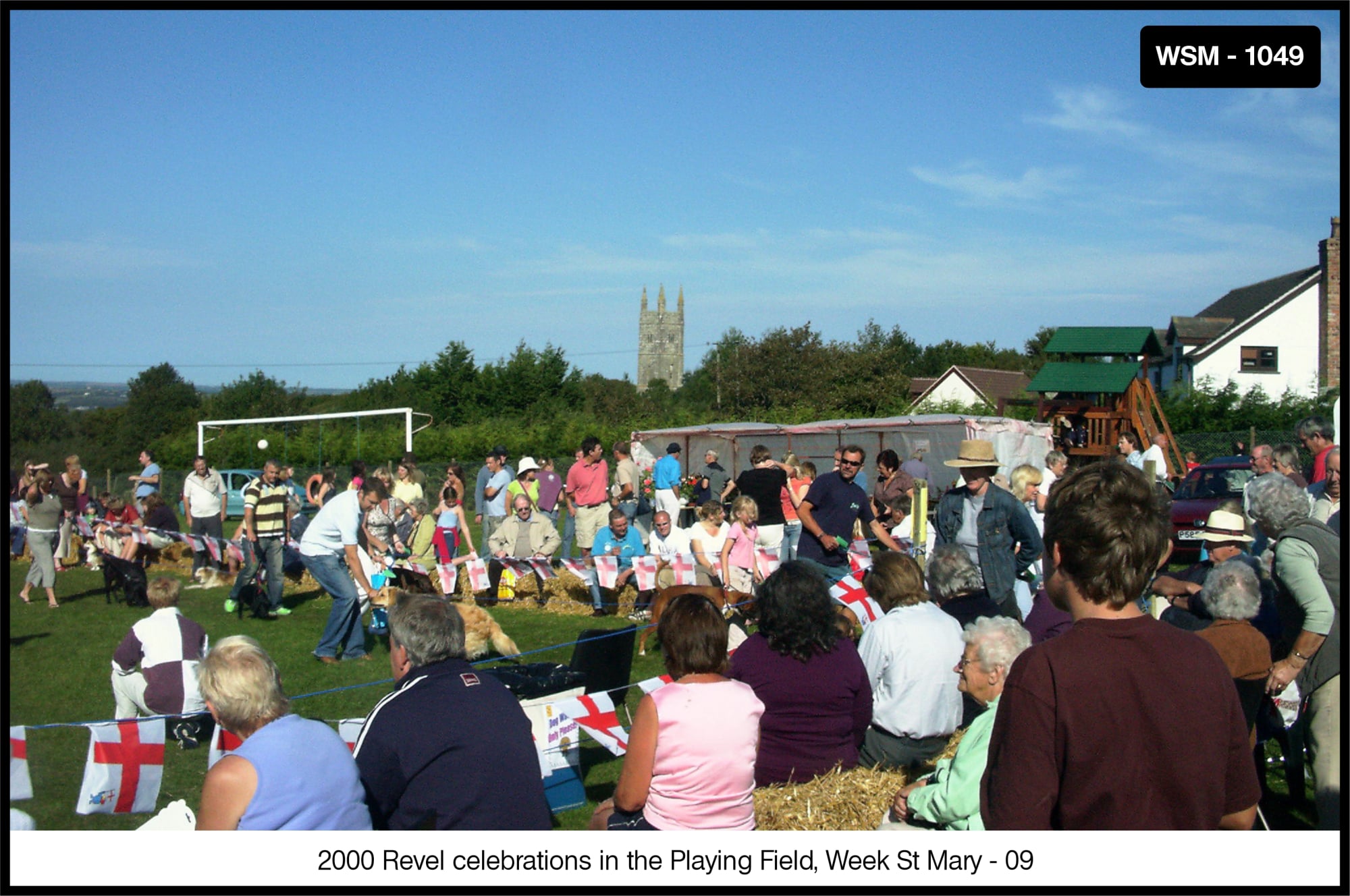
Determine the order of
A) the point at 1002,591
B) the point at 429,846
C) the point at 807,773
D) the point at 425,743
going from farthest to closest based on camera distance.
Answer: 1. the point at 1002,591
2. the point at 807,773
3. the point at 425,743
4. the point at 429,846

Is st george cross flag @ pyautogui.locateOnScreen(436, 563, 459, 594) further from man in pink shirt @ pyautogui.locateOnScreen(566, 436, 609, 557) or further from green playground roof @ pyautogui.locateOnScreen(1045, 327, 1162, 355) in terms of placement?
green playground roof @ pyautogui.locateOnScreen(1045, 327, 1162, 355)

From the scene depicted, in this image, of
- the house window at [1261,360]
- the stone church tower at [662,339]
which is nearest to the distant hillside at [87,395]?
the house window at [1261,360]

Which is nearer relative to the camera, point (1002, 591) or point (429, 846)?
point (429, 846)

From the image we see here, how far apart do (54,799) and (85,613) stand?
7595 mm

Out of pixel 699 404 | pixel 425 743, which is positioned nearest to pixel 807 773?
pixel 425 743

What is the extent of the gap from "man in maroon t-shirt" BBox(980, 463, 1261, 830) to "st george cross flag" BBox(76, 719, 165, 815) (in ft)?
12.1

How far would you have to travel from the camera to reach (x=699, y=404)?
52250mm

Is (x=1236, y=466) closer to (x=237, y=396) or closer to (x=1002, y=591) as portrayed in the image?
(x=1002, y=591)

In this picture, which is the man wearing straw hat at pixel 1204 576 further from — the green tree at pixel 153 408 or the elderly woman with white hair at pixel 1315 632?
the green tree at pixel 153 408

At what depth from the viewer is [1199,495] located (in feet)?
47.8

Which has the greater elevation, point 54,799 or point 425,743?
point 425,743

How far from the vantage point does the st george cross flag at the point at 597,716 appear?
4918mm

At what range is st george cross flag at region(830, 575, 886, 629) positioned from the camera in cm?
737

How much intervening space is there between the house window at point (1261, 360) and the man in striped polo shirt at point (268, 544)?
1383 inches
